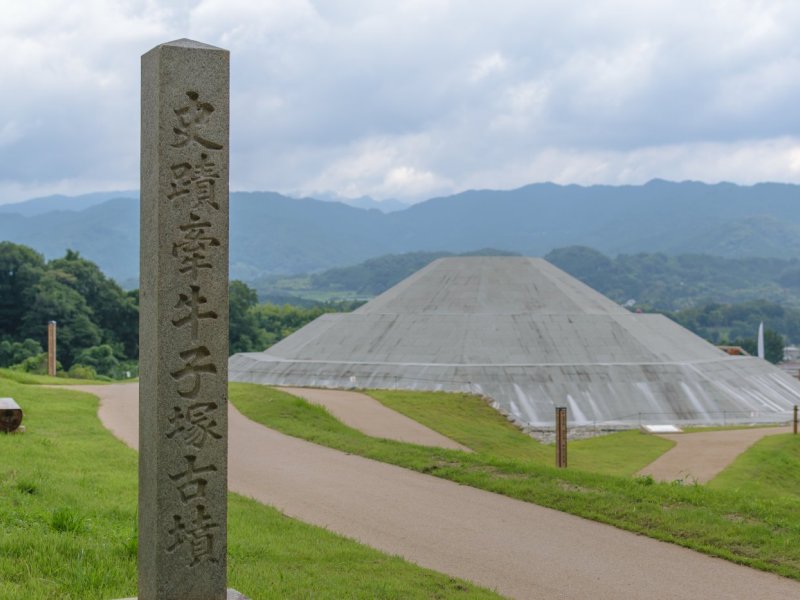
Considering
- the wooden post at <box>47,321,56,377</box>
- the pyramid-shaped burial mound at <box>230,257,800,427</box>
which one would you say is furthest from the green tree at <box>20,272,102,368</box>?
the wooden post at <box>47,321,56,377</box>

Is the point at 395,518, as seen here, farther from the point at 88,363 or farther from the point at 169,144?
the point at 88,363

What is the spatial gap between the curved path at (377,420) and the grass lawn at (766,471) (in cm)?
574

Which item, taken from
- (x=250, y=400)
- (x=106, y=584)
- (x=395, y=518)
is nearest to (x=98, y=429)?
(x=250, y=400)

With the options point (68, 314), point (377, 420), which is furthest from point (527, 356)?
point (68, 314)

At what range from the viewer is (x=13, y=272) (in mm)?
60594

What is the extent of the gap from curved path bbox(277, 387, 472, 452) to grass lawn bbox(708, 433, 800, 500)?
226 inches

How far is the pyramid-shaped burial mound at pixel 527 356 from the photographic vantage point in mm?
34625

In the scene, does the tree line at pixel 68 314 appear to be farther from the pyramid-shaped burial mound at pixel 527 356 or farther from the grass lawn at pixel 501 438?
the grass lawn at pixel 501 438

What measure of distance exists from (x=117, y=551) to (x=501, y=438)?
18.4 metres

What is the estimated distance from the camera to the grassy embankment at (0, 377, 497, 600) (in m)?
6.59

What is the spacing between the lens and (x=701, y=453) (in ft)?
79.4

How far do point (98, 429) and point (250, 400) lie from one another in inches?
246

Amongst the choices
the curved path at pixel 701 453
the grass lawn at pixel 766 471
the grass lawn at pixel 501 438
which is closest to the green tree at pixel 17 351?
the grass lawn at pixel 501 438

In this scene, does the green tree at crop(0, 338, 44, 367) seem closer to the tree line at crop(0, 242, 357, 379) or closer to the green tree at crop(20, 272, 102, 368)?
the tree line at crop(0, 242, 357, 379)
